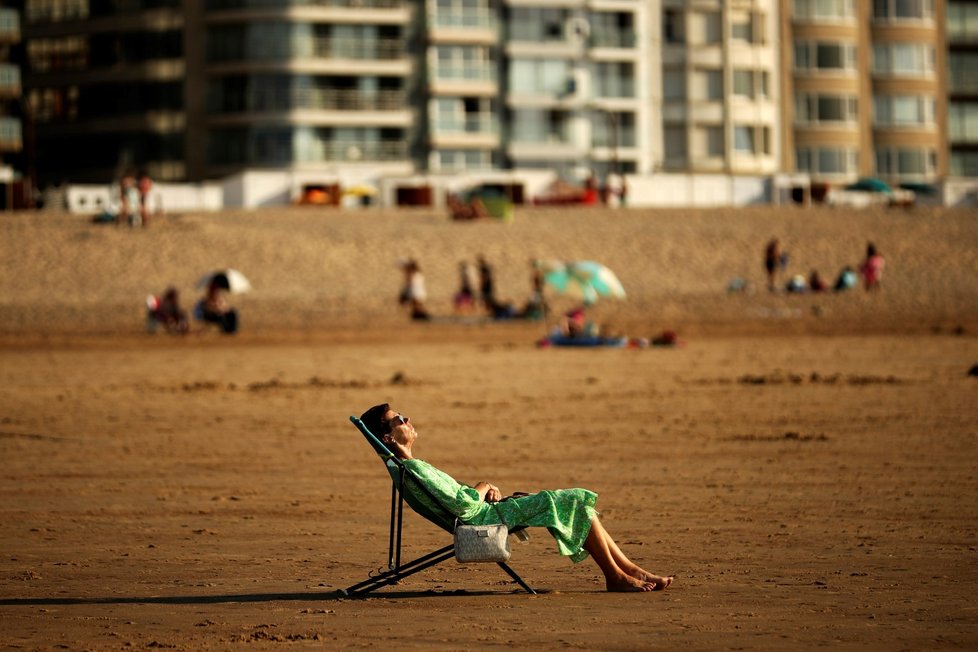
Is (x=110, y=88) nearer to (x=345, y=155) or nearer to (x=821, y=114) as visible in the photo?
(x=345, y=155)

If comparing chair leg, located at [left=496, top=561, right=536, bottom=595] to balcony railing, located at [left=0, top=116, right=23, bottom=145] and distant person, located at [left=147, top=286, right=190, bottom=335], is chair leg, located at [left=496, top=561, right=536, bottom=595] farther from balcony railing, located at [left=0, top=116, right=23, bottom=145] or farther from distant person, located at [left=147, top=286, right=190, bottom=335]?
balcony railing, located at [left=0, top=116, right=23, bottom=145]

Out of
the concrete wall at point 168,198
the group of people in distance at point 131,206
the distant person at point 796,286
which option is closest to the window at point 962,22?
the concrete wall at point 168,198

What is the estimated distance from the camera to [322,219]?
55281mm

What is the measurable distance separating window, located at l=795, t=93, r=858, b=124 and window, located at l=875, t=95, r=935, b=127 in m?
2.46

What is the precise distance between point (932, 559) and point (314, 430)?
953 centimetres

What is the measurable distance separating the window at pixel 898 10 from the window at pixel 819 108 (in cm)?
468

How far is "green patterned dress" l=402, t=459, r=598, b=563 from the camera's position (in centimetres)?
989

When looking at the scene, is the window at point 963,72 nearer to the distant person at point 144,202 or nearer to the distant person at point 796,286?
the distant person at point 796,286

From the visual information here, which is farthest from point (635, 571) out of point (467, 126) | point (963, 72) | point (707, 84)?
point (963, 72)

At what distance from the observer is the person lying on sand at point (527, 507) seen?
9898 mm

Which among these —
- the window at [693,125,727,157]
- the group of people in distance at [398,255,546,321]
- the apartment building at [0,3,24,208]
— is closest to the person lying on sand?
the group of people in distance at [398,255,546,321]

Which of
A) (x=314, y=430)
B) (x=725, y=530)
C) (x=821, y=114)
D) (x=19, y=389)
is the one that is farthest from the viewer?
(x=821, y=114)

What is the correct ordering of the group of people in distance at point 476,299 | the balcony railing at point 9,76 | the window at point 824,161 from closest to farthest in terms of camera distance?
the group of people in distance at point 476,299, the window at point 824,161, the balcony railing at point 9,76

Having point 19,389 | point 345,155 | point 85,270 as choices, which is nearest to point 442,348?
point 19,389
